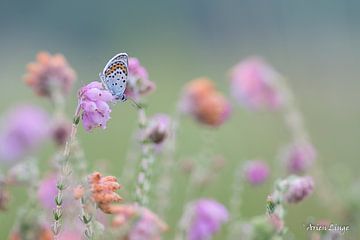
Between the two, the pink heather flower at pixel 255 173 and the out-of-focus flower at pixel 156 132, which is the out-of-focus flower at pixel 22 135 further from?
the out-of-focus flower at pixel 156 132

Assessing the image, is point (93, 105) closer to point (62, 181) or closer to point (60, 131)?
point (62, 181)

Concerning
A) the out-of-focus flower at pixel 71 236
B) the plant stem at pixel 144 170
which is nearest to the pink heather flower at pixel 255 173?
the plant stem at pixel 144 170

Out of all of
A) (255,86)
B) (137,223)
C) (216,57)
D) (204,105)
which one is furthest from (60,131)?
(216,57)

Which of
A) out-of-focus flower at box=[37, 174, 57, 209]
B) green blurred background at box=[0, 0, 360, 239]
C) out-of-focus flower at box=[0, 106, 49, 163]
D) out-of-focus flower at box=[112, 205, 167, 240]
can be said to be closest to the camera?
out-of-focus flower at box=[112, 205, 167, 240]

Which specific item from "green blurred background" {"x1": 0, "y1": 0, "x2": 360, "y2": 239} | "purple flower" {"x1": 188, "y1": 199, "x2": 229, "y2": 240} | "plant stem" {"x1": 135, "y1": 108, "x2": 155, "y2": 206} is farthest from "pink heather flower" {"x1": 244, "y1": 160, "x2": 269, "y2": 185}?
"plant stem" {"x1": 135, "y1": 108, "x2": 155, "y2": 206}

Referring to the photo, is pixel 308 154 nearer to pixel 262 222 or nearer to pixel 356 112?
pixel 262 222

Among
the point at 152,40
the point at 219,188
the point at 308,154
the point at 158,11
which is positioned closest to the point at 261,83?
the point at 308,154

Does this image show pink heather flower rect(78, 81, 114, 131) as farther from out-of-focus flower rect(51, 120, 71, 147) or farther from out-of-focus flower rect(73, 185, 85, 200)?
out-of-focus flower rect(51, 120, 71, 147)
